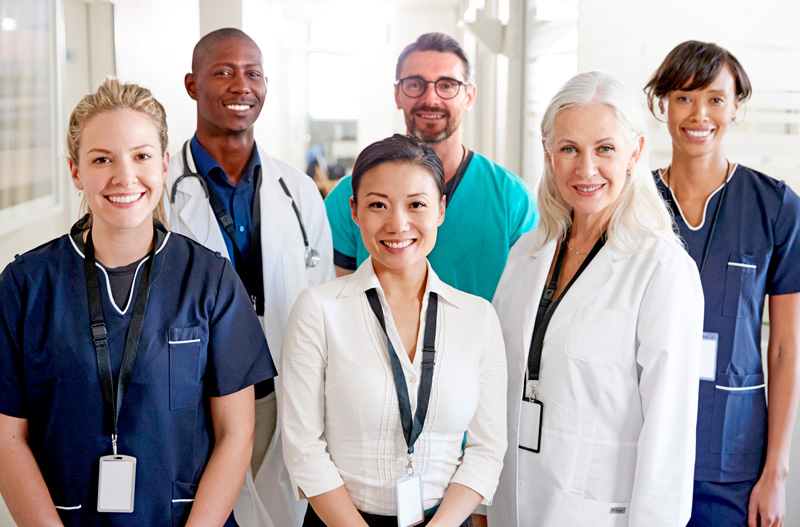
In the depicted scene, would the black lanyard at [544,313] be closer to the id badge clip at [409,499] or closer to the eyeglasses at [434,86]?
the id badge clip at [409,499]

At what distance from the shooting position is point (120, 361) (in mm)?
1356

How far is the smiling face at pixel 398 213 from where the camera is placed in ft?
4.83

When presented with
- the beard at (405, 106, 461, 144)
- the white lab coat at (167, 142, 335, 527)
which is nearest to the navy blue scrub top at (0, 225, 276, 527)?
the white lab coat at (167, 142, 335, 527)

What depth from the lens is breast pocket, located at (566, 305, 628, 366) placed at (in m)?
1.47

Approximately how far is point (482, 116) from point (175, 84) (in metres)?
3.02

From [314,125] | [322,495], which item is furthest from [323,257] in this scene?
[314,125]

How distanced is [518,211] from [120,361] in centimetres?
131

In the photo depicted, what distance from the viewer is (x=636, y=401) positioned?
148cm

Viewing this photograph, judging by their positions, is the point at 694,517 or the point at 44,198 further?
the point at 44,198

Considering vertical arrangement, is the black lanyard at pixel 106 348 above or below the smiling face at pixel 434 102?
below

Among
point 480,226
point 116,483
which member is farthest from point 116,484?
point 480,226

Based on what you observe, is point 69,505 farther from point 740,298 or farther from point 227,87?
point 740,298

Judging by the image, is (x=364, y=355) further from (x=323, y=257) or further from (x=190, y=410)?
(x=323, y=257)

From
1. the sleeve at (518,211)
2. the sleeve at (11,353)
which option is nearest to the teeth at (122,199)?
the sleeve at (11,353)
